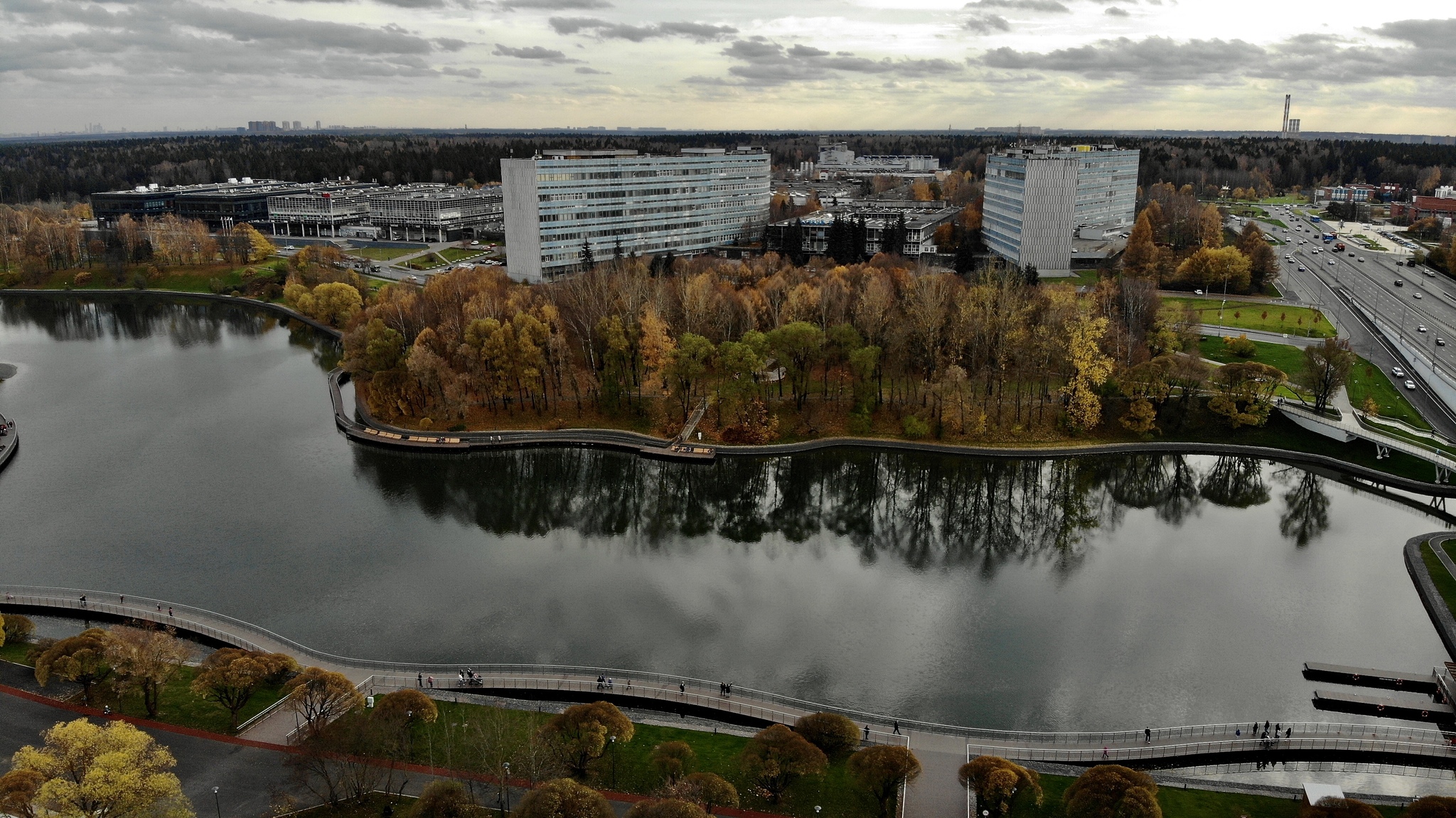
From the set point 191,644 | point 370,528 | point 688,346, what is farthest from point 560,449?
point 191,644

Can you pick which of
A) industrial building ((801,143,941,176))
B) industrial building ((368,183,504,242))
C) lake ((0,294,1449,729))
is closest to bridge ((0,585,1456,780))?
lake ((0,294,1449,729))

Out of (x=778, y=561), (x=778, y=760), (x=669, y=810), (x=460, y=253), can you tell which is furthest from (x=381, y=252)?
(x=669, y=810)

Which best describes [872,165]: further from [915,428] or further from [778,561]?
[778,561]

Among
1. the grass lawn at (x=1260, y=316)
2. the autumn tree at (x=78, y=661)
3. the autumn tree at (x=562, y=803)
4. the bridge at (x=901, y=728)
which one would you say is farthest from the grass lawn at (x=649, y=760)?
the grass lawn at (x=1260, y=316)

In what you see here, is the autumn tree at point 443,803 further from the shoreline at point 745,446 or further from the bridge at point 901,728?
the shoreline at point 745,446

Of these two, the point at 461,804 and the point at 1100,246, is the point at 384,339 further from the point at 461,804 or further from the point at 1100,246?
the point at 1100,246

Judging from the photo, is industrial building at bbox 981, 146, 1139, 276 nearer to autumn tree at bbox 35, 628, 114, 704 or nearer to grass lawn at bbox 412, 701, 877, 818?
grass lawn at bbox 412, 701, 877, 818

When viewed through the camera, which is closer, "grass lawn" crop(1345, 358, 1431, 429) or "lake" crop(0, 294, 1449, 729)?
"lake" crop(0, 294, 1449, 729)
